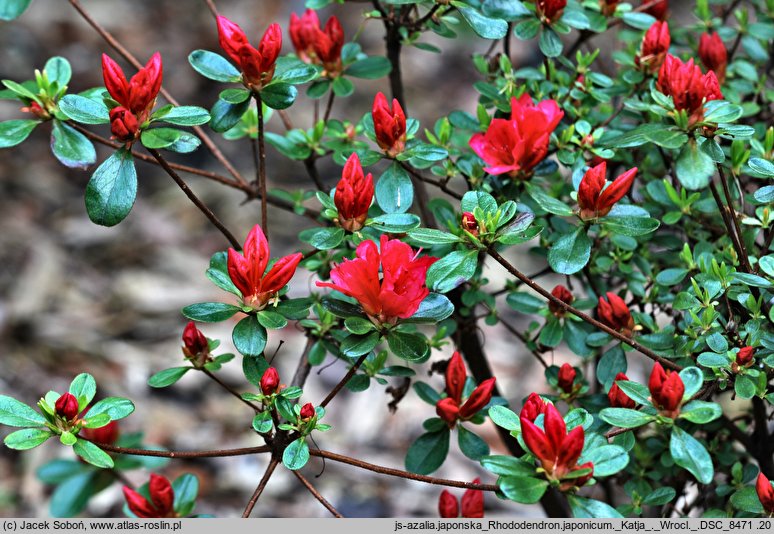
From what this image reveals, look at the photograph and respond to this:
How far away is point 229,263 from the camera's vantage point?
109 centimetres

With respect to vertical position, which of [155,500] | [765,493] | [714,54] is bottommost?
[155,500]

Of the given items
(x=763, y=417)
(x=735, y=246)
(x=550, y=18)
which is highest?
(x=550, y=18)

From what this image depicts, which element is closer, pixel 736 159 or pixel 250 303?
pixel 250 303

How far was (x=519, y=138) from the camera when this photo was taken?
1238mm

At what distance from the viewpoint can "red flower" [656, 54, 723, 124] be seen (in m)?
1.12

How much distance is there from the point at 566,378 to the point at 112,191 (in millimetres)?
760

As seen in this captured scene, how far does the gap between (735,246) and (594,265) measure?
0.27m

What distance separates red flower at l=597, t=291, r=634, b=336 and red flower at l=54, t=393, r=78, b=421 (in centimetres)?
79

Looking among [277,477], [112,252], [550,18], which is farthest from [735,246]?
[112,252]

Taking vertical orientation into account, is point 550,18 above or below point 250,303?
above

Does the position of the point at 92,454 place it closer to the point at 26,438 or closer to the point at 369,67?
the point at 26,438

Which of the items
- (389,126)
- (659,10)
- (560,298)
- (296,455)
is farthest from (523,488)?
(659,10)

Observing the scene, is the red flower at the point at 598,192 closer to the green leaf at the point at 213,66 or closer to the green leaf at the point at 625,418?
the green leaf at the point at 625,418

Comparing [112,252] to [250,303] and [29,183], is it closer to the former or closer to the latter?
[29,183]
